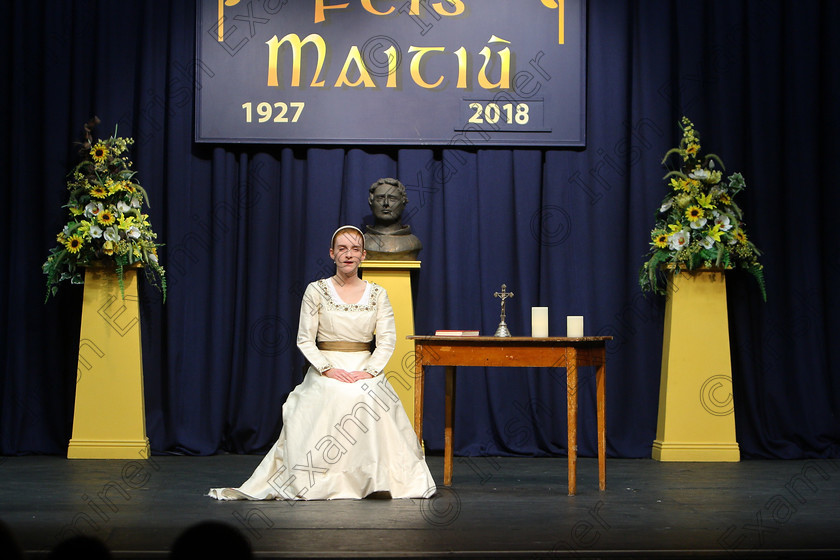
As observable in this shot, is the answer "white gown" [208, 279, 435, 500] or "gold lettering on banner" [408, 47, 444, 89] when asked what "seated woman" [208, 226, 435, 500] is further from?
"gold lettering on banner" [408, 47, 444, 89]

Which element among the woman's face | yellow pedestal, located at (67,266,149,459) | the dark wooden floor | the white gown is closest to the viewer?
the dark wooden floor

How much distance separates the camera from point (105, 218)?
17.2 ft

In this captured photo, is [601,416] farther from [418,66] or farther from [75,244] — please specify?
[75,244]

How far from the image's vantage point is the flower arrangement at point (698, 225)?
539 centimetres

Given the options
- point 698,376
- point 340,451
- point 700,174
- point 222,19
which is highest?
point 222,19

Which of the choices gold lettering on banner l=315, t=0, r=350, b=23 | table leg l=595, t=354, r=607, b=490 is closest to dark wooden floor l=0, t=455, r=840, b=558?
table leg l=595, t=354, r=607, b=490

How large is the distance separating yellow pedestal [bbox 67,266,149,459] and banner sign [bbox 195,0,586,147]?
1203 mm

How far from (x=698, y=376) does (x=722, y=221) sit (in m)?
0.89

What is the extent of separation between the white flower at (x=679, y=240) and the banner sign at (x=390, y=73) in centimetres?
86

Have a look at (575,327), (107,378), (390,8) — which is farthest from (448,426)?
(390,8)

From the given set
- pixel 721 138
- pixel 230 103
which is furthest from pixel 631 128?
pixel 230 103

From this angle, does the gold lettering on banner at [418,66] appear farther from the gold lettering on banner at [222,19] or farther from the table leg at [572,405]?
the table leg at [572,405]

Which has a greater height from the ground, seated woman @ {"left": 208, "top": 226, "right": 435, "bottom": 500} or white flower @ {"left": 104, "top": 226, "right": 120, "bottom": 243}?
white flower @ {"left": 104, "top": 226, "right": 120, "bottom": 243}

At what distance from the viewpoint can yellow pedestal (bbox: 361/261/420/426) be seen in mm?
5414
